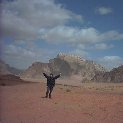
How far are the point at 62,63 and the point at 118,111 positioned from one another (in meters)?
147

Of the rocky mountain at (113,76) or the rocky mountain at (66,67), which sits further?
the rocky mountain at (66,67)

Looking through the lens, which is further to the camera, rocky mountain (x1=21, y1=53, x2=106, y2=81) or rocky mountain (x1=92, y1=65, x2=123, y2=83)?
rocky mountain (x1=21, y1=53, x2=106, y2=81)

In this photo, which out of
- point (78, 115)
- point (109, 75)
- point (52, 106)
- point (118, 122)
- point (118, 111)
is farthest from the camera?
point (109, 75)

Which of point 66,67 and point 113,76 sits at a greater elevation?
point 66,67

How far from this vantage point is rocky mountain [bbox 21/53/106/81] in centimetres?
16250

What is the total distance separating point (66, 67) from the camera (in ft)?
541

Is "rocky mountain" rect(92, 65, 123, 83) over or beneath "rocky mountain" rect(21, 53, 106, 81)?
beneath

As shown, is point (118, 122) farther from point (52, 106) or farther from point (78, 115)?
point (52, 106)

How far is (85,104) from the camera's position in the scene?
22.5m

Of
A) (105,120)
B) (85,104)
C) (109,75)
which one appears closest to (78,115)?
(105,120)

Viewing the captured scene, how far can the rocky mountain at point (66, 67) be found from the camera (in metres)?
162

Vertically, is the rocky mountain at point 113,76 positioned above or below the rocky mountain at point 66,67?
below

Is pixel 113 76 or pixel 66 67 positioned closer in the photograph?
pixel 113 76

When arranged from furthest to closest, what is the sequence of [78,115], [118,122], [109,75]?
[109,75] → [78,115] → [118,122]
